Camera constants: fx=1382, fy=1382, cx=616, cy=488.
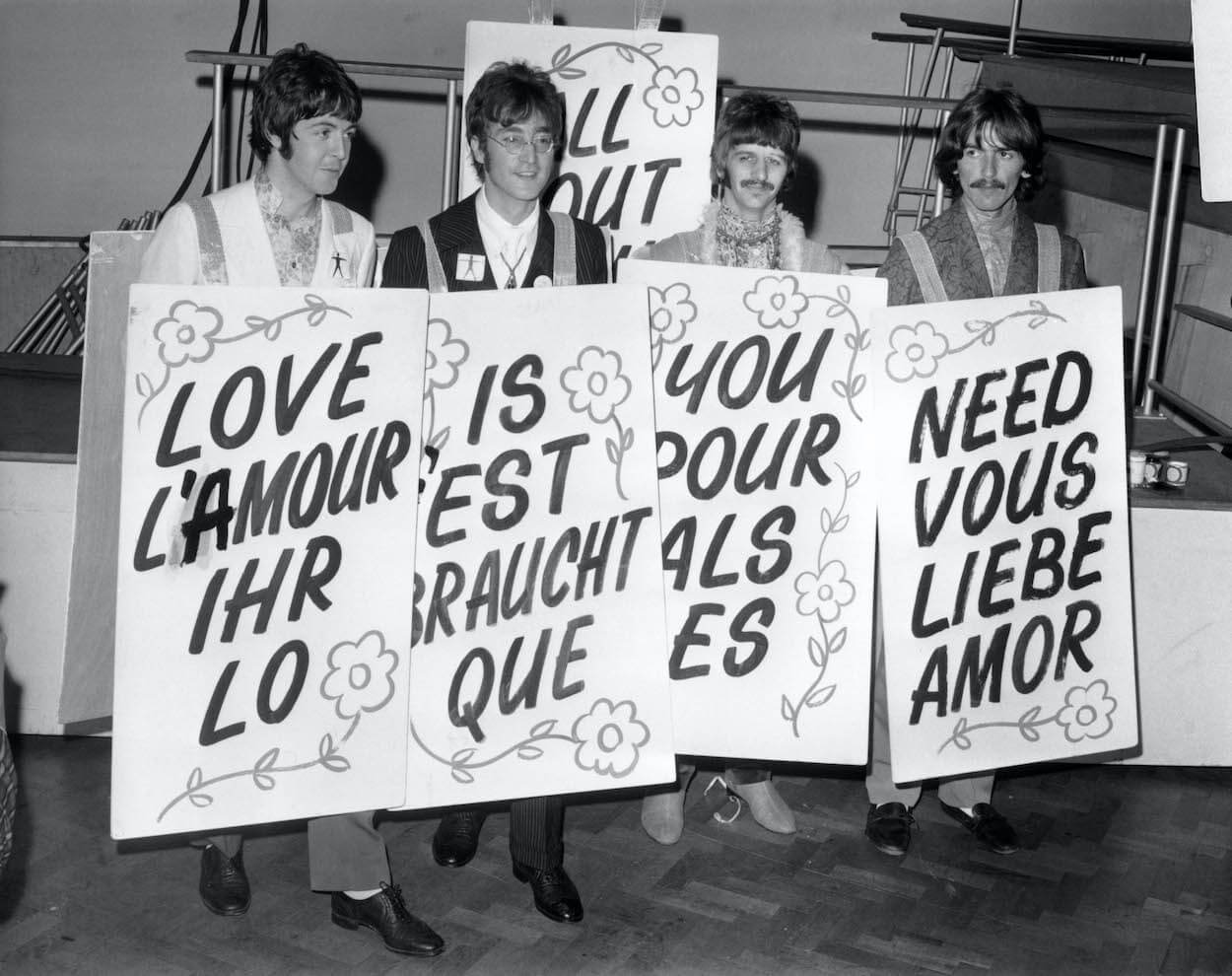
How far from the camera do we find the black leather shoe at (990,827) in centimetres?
297

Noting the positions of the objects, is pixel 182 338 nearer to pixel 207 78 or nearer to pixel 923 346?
pixel 923 346

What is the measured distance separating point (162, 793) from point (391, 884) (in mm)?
493

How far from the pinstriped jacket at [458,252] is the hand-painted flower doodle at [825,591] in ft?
2.26

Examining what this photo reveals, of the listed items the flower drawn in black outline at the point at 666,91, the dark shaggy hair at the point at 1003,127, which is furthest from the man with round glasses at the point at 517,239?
the dark shaggy hair at the point at 1003,127

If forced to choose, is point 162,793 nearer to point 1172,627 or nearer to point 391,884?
point 391,884

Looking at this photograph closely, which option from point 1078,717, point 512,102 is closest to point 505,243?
point 512,102

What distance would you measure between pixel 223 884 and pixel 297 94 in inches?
57.6

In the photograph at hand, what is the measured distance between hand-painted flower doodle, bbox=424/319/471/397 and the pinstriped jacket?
191 millimetres

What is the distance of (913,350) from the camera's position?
8.48 ft

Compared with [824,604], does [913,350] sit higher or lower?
higher

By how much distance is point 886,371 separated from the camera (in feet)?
8.48

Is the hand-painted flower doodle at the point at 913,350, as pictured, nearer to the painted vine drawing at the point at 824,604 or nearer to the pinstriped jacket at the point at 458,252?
the painted vine drawing at the point at 824,604

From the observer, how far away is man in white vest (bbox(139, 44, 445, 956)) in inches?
94.0

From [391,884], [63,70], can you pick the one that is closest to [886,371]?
[391,884]
